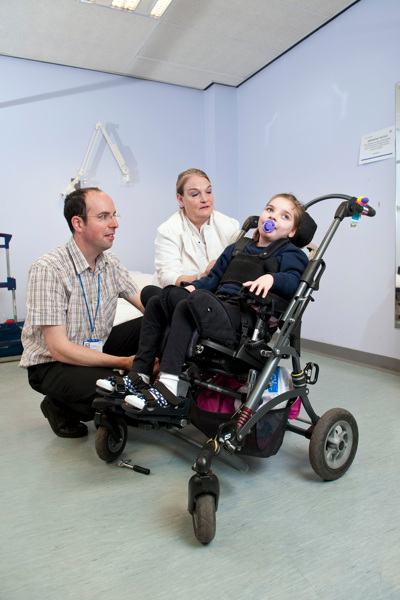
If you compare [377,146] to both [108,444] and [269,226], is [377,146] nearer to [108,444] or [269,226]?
[269,226]

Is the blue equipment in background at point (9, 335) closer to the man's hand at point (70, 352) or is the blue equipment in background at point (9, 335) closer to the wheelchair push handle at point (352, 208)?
the man's hand at point (70, 352)

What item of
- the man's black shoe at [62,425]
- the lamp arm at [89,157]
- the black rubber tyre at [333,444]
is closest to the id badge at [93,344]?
the man's black shoe at [62,425]

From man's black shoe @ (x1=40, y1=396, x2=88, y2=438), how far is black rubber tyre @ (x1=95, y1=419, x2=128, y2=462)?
35 centimetres

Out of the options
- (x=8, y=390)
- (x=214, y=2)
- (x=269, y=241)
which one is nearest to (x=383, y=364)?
(x=269, y=241)

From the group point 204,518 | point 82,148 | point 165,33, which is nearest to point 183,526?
point 204,518

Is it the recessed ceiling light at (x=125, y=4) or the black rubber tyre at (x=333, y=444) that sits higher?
the recessed ceiling light at (x=125, y=4)

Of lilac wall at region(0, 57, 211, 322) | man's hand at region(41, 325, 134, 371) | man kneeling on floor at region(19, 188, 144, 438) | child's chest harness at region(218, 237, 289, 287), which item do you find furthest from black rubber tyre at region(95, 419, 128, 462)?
lilac wall at region(0, 57, 211, 322)

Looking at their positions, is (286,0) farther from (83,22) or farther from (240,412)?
(240,412)

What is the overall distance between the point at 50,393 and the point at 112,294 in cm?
55

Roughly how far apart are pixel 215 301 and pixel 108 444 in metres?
0.75

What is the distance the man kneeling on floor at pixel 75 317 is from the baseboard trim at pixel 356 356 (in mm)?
1936

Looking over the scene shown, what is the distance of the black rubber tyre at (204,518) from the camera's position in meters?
1.21

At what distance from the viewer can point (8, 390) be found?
2906mm

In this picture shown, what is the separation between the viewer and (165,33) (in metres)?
3.73
